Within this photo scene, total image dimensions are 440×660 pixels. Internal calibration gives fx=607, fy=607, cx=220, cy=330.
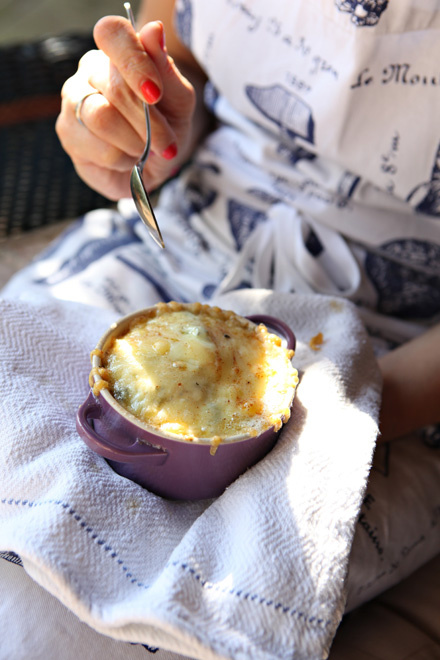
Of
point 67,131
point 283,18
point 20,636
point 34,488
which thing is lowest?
point 20,636

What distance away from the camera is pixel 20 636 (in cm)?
50

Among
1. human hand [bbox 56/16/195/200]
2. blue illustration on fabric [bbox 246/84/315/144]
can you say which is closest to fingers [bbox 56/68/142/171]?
human hand [bbox 56/16/195/200]

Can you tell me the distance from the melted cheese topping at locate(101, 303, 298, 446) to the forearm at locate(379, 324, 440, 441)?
20 cm

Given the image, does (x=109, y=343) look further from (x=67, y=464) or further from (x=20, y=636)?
(x=20, y=636)

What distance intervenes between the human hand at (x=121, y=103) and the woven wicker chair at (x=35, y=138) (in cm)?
43

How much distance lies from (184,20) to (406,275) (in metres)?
0.48

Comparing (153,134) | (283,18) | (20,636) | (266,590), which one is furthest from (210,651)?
(283,18)

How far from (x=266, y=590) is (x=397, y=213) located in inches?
21.3

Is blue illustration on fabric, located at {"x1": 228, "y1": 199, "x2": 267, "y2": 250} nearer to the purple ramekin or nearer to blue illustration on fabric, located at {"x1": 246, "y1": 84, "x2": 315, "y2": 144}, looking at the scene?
blue illustration on fabric, located at {"x1": 246, "y1": 84, "x2": 315, "y2": 144}

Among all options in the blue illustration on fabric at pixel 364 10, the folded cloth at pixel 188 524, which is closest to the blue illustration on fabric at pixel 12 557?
the folded cloth at pixel 188 524

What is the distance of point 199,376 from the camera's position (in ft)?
1.73

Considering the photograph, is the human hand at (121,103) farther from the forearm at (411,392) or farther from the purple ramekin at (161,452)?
the forearm at (411,392)

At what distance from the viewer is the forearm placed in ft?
2.32

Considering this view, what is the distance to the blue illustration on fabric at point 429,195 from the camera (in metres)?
0.73
